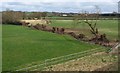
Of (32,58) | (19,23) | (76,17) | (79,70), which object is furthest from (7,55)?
(19,23)

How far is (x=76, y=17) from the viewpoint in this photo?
54.0m

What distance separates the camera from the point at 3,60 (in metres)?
23.8

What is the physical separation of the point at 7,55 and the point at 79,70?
8.94 m

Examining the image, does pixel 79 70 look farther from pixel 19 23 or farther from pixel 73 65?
pixel 19 23

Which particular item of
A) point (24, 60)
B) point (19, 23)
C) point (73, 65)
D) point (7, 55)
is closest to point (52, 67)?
point (73, 65)

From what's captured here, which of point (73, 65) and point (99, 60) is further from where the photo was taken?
point (99, 60)

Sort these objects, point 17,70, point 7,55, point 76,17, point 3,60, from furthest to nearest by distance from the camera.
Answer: point 76,17
point 7,55
point 3,60
point 17,70

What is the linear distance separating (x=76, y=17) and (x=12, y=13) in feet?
107

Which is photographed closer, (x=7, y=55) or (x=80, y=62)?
(x=80, y=62)

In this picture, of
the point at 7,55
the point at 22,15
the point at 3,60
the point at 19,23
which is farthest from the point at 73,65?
the point at 22,15

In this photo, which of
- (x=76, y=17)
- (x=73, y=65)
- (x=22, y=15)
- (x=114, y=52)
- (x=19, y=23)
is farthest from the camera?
(x=22, y=15)

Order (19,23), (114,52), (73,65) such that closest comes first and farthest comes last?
1. (73,65)
2. (114,52)
3. (19,23)

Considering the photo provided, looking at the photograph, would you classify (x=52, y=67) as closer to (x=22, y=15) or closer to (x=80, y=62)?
(x=80, y=62)

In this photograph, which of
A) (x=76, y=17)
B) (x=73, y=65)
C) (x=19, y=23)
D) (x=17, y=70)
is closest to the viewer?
(x=17, y=70)
